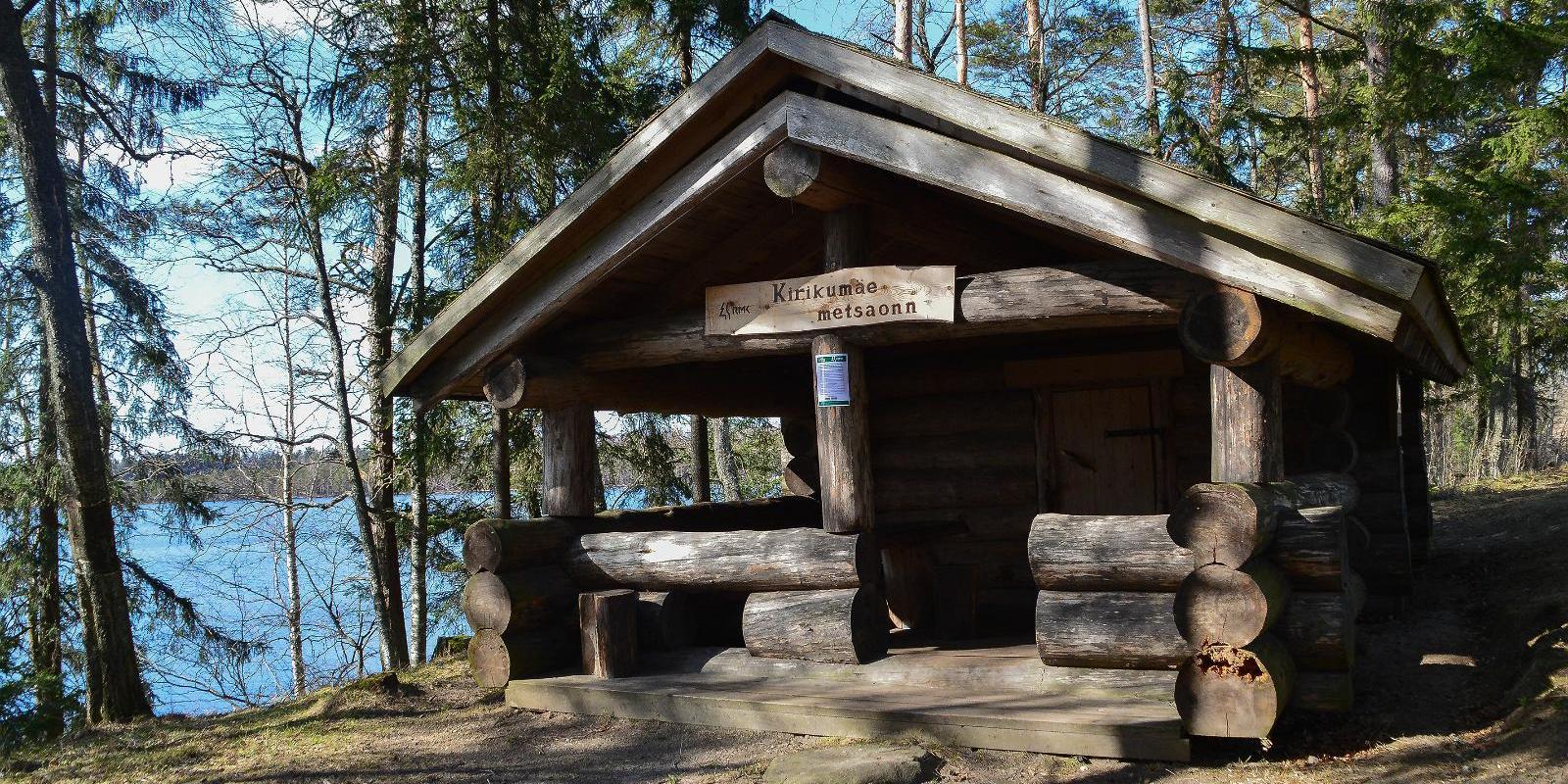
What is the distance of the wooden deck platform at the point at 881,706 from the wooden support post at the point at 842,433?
979mm

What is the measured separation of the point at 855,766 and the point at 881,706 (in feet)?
2.42

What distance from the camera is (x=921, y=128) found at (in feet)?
20.7

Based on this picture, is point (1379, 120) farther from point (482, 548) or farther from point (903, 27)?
point (482, 548)

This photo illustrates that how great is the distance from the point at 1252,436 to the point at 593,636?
4536 millimetres

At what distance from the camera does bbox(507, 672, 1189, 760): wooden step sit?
5.37m

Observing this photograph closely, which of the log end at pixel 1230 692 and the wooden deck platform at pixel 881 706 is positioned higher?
the log end at pixel 1230 692

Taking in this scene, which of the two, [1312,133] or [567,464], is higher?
[1312,133]

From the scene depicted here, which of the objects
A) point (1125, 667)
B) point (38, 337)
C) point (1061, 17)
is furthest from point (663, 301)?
point (1061, 17)

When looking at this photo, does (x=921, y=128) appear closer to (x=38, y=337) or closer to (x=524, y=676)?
(x=524, y=676)

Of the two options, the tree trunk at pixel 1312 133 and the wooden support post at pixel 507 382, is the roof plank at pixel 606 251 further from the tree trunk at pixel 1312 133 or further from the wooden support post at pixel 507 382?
the tree trunk at pixel 1312 133

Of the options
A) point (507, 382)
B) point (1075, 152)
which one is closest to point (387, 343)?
point (507, 382)

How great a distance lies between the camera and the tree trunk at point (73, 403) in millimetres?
8711

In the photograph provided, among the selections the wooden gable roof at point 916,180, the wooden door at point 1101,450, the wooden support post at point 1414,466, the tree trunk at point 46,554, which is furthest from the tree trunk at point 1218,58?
the tree trunk at point 46,554

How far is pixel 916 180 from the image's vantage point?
6641mm
